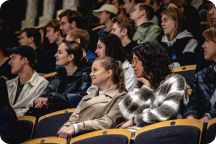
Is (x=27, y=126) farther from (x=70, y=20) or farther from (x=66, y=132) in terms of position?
(x=70, y=20)

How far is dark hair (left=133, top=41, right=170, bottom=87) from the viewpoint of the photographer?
5469 millimetres

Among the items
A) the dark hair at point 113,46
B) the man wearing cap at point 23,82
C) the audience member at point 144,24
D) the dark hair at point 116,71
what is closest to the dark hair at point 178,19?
the audience member at point 144,24

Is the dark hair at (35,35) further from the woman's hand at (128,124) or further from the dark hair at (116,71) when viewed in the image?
the woman's hand at (128,124)

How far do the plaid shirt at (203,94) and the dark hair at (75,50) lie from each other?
4.05 ft

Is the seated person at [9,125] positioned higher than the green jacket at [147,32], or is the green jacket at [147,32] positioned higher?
the green jacket at [147,32]

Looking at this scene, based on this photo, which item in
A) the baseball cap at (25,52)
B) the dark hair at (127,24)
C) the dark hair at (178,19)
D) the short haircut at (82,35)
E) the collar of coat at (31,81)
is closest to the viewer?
the dark hair at (178,19)

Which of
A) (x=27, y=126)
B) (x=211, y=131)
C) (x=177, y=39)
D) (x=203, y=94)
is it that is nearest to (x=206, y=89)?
(x=203, y=94)

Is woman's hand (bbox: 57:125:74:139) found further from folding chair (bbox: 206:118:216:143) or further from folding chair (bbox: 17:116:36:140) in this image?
folding chair (bbox: 206:118:216:143)

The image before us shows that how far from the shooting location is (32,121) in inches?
242

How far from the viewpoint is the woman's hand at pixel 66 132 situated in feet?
18.4

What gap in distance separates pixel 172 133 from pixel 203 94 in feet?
1.90

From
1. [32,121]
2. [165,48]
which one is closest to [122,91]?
[165,48]

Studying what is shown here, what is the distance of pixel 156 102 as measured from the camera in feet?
17.8

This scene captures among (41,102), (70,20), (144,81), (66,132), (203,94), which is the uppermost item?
(70,20)
